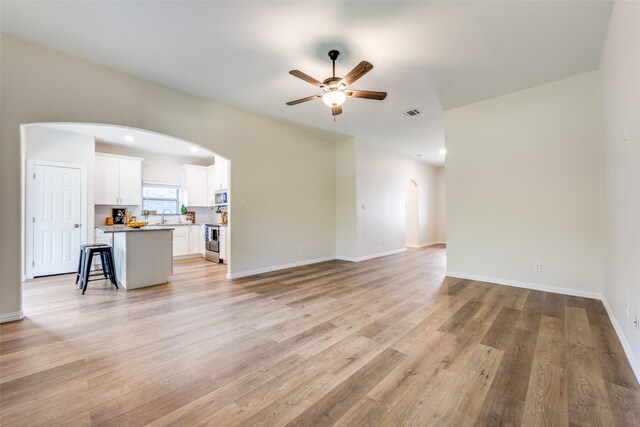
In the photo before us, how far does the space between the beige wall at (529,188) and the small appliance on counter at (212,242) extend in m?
5.02

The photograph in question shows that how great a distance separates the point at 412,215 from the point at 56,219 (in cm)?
918

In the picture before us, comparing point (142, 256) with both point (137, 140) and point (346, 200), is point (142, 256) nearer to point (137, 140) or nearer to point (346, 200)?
point (137, 140)

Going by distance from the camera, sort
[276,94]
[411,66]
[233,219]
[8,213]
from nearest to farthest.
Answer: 1. [8,213]
2. [411,66]
3. [276,94]
4. [233,219]

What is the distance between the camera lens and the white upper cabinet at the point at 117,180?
575 cm

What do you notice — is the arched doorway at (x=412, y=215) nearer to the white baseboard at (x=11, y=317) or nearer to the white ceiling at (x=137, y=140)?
the white ceiling at (x=137, y=140)

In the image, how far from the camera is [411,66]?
3240mm

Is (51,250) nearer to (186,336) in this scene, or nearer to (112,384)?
→ (186,336)

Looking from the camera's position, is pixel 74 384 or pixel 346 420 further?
pixel 74 384

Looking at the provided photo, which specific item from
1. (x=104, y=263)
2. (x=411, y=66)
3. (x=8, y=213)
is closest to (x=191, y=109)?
(x=8, y=213)

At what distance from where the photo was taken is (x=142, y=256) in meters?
4.03

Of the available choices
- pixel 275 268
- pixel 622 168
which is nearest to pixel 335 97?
pixel 622 168

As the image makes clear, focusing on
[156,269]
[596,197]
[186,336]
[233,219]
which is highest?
[596,197]

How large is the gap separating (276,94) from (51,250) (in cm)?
505

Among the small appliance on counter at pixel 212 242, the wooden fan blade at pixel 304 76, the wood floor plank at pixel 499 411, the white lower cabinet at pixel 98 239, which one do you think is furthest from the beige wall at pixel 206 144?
the wood floor plank at pixel 499 411
